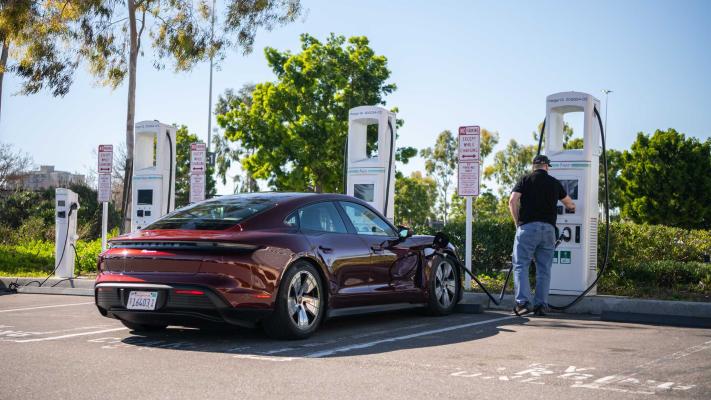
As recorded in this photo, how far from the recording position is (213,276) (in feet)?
22.7

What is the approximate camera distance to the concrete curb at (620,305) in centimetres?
A: 967

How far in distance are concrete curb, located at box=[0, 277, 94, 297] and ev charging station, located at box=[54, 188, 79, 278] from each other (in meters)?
0.59

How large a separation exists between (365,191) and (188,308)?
24.6ft

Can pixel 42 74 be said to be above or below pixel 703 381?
above

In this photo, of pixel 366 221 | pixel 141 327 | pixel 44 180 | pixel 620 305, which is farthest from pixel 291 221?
pixel 44 180

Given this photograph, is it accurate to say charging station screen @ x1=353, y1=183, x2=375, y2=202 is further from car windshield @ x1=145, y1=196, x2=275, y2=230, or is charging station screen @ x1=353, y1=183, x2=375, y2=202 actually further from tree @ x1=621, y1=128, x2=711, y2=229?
tree @ x1=621, y1=128, x2=711, y2=229

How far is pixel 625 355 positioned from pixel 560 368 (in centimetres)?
96

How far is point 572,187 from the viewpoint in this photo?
11391 mm

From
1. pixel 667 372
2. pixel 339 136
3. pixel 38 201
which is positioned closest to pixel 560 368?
pixel 667 372

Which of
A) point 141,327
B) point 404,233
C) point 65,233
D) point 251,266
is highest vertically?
point 404,233

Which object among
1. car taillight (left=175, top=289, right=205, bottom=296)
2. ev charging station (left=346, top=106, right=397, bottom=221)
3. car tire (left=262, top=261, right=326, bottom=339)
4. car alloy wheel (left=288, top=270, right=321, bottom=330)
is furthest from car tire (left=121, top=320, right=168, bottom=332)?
ev charging station (left=346, top=106, right=397, bottom=221)

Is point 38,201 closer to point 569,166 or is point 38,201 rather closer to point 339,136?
point 339,136

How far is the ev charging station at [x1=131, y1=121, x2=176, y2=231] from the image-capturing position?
16.4 metres

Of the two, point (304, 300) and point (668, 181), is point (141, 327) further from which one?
point (668, 181)
